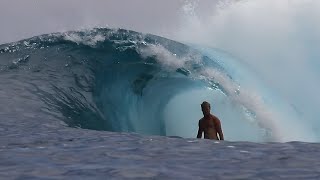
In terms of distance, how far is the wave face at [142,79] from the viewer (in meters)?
16.3

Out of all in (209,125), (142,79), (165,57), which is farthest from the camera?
(165,57)

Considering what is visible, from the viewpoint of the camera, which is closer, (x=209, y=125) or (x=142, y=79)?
(x=209, y=125)

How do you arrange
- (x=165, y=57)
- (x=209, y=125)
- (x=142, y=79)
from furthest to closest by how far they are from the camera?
(x=165, y=57), (x=142, y=79), (x=209, y=125)

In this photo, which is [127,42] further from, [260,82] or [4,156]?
[4,156]

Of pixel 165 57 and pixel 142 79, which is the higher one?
pixel 165 57

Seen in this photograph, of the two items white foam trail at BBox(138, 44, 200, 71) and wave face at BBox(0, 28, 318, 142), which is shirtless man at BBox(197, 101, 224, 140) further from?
white foam trail at BBox(138, 44, 200, 71)

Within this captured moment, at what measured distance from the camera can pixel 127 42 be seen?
1898cm

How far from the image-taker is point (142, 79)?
1781 centimetres

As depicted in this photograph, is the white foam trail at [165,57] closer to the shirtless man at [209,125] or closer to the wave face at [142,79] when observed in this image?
the wave face at [142,79]

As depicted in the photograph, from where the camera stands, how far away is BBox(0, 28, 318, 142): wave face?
16.3 metres

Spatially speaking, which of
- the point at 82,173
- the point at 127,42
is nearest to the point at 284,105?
the point at 127,42

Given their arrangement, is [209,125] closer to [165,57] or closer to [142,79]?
[142,79]

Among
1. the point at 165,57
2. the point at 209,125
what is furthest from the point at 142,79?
the point at 209,125

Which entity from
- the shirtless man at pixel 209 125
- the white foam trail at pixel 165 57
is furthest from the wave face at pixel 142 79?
the shirtless man at pixel 209 125
